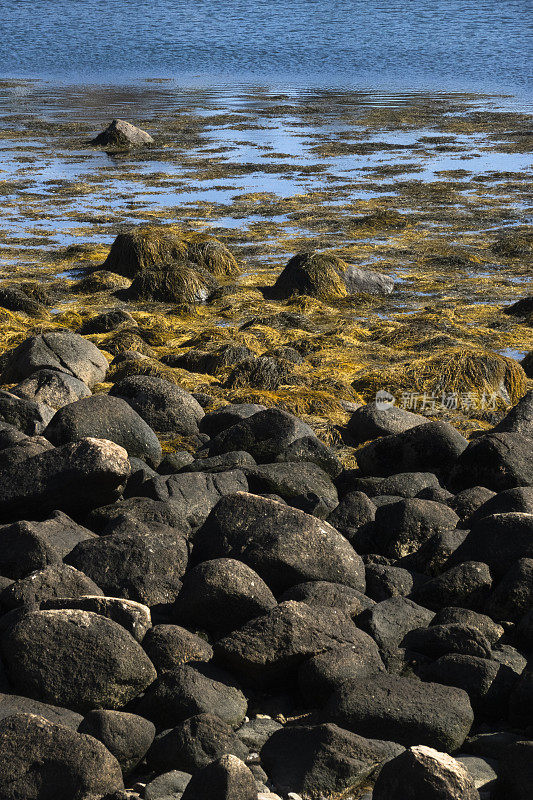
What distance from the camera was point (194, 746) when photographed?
3955 mm

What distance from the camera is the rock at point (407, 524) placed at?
5.98m

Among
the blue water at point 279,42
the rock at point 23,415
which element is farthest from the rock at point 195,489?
the blue water at point 279,42

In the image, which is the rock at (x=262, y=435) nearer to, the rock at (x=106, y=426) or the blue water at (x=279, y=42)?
the rock at (x=106, y=426)

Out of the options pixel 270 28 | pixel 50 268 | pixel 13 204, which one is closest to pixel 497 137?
pixel 13 204

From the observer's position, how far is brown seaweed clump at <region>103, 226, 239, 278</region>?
1526cm

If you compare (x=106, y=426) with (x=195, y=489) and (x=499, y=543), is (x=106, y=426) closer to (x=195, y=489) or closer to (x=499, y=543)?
(x=195, y=489)

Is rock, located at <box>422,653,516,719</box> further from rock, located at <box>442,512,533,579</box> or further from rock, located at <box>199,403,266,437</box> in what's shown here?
rock, located at <box>199,403,266,437</box>

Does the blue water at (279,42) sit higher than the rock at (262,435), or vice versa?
the blue water at (279,42)

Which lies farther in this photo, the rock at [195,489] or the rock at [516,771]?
the rock at [195,489]

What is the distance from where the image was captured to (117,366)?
10555 millimetres

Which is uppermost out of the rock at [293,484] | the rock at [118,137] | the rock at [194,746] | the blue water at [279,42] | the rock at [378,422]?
the blue water at [279,42]

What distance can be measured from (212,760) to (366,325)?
9256mm

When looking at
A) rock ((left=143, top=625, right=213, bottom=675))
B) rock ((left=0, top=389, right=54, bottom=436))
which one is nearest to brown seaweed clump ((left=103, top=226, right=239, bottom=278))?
rock ((left=0, top=389, right=54, bottom=436))

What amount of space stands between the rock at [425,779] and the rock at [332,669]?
0.78m
